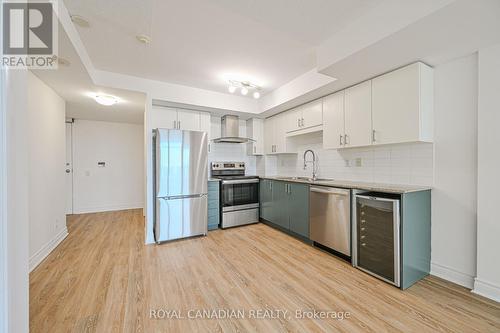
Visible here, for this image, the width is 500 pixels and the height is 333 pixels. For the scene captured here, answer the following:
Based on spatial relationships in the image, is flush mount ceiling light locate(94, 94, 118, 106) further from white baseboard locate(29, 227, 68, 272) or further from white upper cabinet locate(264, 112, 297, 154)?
white upper cabinet locate(264, 112, 297, 154)

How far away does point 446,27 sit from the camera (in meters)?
1.61

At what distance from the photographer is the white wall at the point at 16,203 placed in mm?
793

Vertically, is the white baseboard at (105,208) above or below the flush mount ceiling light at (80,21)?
below

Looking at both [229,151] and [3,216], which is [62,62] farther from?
[229,151]

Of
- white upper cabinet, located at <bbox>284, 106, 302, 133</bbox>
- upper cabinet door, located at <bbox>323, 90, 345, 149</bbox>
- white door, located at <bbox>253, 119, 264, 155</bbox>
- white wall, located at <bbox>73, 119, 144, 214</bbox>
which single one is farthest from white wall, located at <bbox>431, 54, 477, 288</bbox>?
white wall, located at <bbox>73, 119, 144, 214</bbox>

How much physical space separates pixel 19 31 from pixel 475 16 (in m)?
2.76

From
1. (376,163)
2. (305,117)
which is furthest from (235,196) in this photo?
(376,163)

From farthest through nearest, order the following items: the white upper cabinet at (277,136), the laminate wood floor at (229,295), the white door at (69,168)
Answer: the white door at (69,168) → the white upper cabinet at (277,136) → the laminate wood floor at (229,295)

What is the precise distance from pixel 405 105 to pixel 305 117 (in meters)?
1.55

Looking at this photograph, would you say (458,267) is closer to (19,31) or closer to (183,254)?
(183,254)

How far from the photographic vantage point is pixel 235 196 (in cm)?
404

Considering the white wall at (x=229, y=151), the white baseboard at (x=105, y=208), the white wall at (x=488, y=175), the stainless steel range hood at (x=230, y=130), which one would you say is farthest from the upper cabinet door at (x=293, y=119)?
the white baseboard at (x=105, y=208)

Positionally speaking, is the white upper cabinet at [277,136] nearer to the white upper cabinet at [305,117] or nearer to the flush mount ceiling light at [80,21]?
the white upper cabinet at [305,117]

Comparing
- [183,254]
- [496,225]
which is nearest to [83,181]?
[183,254]
